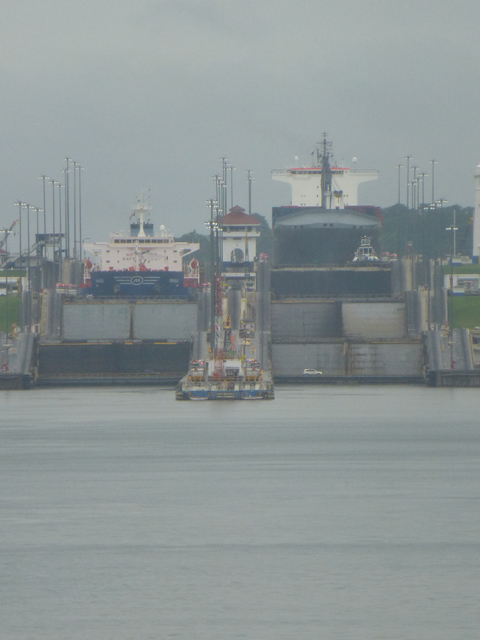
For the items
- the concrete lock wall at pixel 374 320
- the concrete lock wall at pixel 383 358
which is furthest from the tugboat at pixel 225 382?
the concrete lock wall at pixel 374 320

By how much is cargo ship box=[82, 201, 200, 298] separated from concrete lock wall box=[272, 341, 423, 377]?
1746cm

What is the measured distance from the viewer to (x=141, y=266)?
10444 cm

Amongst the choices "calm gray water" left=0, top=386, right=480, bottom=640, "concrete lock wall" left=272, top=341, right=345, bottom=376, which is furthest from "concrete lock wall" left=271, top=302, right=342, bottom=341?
"calm gray water" left=0, top=386, right=480, bottom=640

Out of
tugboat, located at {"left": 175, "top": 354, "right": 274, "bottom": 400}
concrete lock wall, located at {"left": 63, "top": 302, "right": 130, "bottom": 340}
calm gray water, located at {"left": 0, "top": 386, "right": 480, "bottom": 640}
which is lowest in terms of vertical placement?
calm gray water, located at {"left": 0, "top": 386, "right": 480, "bottom": 640}

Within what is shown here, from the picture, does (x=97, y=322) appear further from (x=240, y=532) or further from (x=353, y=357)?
(x=240, y=532)

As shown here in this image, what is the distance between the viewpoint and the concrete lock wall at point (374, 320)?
284 ft

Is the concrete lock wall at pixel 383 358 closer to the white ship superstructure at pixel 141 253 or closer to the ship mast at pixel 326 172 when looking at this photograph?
the white ship superstructure at pixel 141 253

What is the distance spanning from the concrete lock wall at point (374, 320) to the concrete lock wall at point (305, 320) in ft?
2.37

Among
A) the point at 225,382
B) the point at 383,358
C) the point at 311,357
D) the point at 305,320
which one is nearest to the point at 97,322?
the point at 305,320

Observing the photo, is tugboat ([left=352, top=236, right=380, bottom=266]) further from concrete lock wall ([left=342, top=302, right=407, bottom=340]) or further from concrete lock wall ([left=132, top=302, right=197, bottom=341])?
concrete lock wall ([left=132, top=302, right=197, bottom=341])

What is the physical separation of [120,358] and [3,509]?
51.3 metres

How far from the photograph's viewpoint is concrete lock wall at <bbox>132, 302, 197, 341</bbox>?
281ft

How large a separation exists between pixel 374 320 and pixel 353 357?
21.1ft

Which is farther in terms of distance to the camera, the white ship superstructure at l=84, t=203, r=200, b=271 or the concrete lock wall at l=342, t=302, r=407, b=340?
the white ship superstructure at l=84, t=203, r=200, b=271
